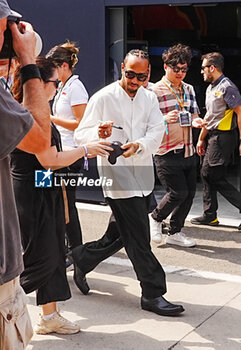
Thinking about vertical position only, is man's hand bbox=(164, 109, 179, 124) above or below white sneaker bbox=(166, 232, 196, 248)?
above

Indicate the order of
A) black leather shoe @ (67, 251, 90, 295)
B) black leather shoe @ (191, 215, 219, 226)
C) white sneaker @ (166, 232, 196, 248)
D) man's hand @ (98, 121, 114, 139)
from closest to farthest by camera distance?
man's hand @ (98, 121, 114, 139) → black leather shoe @ (67, 251, 90, 295) → white sneaker @ (166, 232, 196, 248) → black leather shoe @ (191, 215, 219, 226)

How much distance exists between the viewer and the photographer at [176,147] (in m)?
6.68

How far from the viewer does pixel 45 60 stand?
4.51 metres

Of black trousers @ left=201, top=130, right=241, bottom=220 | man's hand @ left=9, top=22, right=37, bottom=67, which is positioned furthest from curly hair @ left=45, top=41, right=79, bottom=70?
man's hand @ left=9, top=22, right=37, bottom=67

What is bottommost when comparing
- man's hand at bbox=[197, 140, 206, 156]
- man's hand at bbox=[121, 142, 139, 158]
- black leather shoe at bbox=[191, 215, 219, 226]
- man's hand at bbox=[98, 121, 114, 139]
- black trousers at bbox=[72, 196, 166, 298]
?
black leather shoe at bbox=[191, 215, 219, 226]

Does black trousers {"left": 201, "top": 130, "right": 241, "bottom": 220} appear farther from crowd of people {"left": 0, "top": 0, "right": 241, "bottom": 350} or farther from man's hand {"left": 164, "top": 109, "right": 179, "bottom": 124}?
man's hand {"left": 164, "top": 109, "right": 179, "bottom": 124}

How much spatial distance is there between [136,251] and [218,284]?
1056 millimetres

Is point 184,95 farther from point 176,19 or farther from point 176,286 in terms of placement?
point 176,19

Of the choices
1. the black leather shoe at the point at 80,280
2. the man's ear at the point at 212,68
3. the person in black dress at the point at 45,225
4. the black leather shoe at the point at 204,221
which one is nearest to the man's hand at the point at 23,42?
the person in black dress at the point at 45,225

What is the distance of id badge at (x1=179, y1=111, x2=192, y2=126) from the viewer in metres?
6.67

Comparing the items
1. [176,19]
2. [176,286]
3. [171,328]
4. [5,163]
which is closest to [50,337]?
[171,328]

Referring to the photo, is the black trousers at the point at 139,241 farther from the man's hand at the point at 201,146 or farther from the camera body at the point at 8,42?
the man's hand at the point at 201,146

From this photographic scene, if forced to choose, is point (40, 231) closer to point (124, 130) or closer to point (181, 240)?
point (124, 130)

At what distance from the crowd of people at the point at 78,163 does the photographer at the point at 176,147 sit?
0.01 meters
